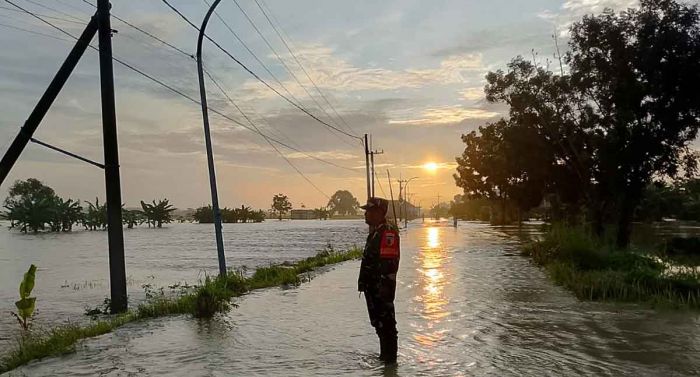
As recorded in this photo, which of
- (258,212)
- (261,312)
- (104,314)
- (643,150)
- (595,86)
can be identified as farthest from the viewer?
(258,212)

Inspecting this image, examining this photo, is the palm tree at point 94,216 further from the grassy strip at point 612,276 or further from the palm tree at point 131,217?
the grassy strip at point 612,276

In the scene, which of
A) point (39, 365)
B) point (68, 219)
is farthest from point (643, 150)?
point (68, 219)

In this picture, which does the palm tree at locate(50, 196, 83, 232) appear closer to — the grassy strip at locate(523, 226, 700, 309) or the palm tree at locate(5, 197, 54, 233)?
the palm tree at locate(5, 197, 54, 233)

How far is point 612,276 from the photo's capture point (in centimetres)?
1491

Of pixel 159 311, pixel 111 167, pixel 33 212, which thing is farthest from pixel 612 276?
pixel 33 212

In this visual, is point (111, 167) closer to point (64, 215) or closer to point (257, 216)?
point (64, 215)

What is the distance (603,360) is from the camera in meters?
7.54

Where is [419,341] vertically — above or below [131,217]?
below

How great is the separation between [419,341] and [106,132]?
8.33 metres

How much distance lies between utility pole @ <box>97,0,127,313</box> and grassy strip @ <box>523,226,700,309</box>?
966 centimetres

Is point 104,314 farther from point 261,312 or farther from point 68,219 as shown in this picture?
point 68,219

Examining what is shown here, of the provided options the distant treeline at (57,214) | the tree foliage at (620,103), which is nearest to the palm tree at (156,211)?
the distant treeline at (57,214)

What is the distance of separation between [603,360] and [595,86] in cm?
2649

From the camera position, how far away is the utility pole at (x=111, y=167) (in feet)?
43.0
